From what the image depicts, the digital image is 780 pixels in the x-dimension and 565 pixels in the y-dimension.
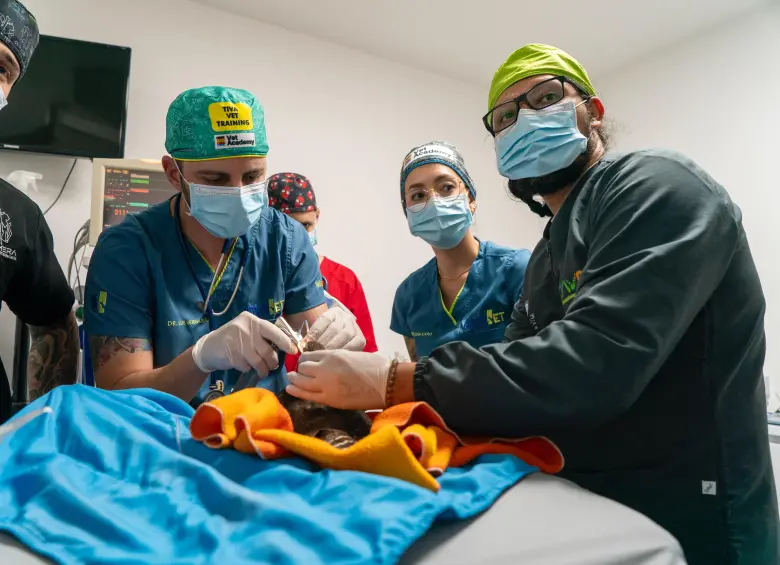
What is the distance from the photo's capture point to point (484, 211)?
4.80 m

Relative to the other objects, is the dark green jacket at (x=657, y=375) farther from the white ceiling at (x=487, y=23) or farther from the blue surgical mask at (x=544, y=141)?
the white ceiling at (x=487, y=23)

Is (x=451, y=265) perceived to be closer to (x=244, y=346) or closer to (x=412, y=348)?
(x=412, y=348)

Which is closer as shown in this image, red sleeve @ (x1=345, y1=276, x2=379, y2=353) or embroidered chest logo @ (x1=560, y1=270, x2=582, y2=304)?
embroidered chest logo @ (x1=560, y1=270, x2=582, y2=304)

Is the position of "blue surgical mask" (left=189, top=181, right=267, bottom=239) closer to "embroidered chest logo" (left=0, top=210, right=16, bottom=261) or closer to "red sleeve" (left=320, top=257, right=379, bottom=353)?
"embroidered chest logo" (left=0, top=210, right=16, bottom=261)

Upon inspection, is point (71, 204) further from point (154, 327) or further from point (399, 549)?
point (399, 549)

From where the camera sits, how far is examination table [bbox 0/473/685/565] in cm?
61

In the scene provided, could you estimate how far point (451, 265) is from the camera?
7.76ft

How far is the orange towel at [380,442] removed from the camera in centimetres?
73

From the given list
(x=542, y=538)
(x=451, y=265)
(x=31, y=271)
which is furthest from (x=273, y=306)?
(x=542, y=538)

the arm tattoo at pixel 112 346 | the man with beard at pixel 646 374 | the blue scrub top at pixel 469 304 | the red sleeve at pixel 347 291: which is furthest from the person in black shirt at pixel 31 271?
the red sleeve at pixel 347 291

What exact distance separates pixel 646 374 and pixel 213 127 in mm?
1252

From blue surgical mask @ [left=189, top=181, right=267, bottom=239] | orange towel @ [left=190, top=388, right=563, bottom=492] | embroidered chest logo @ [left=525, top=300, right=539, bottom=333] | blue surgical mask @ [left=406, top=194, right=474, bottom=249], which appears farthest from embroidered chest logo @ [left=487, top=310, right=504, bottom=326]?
orange towel @ [left=190, top=388, right=563, bottom=492]

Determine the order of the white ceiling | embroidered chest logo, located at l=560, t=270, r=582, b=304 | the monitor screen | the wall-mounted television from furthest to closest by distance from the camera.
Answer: the white ceiling
the wall-mounted television
the monitor screen
embroidered chest logo, located at l=560, t=270, r=582, b=304

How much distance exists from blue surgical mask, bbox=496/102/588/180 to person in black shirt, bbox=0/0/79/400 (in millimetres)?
1410
